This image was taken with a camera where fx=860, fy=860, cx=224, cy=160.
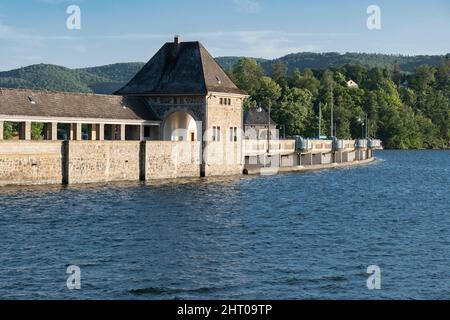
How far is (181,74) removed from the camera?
73.4 m

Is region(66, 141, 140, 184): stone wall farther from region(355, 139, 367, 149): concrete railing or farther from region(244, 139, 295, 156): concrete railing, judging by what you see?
region(355, 139, 367, 149): concrete railing

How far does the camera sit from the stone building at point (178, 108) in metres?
68.8

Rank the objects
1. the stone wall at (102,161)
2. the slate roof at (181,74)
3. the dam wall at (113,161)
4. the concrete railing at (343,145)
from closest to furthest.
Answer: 1. the dam wall at (113,161)
2. the stone wall at (102,161)
3. the slate roof at (181,74)
4. the concrete railing at (343,145)

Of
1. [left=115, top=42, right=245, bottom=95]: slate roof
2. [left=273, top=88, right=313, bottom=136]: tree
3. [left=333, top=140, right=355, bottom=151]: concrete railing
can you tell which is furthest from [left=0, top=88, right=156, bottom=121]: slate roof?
[left=273, top=88, right=313, bottom=136]: tree

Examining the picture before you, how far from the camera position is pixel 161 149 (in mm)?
66938

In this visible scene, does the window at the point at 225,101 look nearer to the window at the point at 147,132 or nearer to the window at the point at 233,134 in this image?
the window at the point at 233,134

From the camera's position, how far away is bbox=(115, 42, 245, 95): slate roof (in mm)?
72188

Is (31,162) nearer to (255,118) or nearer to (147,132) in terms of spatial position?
(147,132)

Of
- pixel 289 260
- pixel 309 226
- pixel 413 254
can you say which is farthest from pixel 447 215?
pixel 289 260

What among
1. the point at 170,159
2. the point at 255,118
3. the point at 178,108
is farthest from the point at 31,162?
the point at 255,118

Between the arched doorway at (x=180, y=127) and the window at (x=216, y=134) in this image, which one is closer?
the window at (x=216, y=134)

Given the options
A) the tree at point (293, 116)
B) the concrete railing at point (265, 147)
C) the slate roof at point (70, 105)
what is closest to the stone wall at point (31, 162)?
the slate roof at point (70, 105)
